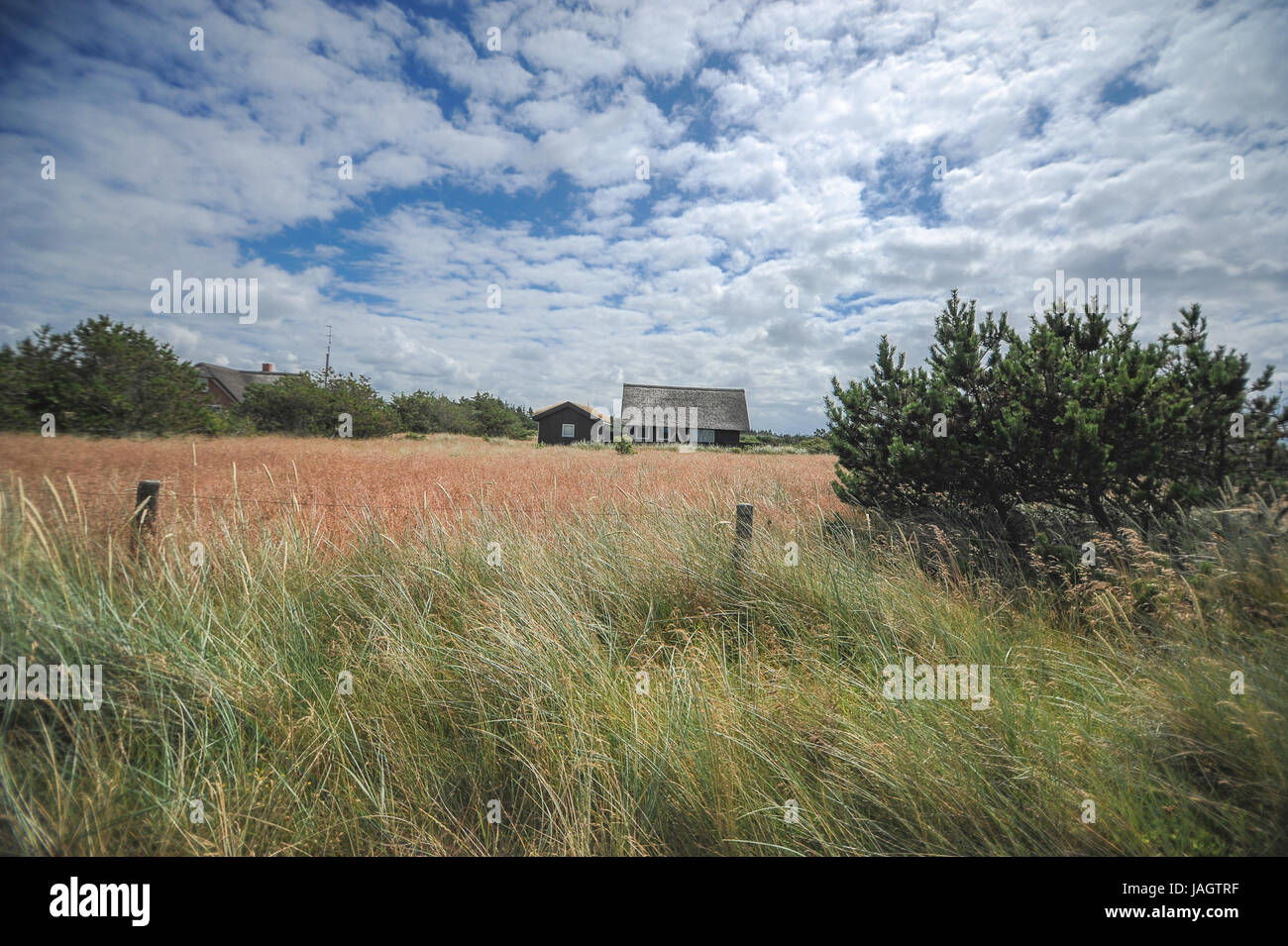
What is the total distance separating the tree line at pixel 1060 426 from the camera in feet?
14.1

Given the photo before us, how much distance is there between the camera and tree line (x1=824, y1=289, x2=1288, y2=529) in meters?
4.29

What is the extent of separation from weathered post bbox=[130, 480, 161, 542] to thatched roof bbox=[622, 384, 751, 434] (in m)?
41.1

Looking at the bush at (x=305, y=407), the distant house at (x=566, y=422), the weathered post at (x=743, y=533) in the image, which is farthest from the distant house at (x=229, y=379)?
the weathered post at (x=743, y=533)

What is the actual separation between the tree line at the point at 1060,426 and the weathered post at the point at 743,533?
8.08 ft

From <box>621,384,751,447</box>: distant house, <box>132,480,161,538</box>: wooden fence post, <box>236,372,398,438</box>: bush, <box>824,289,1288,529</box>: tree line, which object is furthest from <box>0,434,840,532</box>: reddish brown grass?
<box>621,384,751,447</box>: distant house

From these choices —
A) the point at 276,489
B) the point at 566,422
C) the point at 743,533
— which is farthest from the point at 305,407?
the point at 743,533

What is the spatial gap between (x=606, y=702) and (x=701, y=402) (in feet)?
145

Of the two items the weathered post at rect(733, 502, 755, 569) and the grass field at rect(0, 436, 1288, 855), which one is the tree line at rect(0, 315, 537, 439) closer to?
the grass field at rect(0, 436, 1288, 855)

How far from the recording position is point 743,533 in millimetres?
4191

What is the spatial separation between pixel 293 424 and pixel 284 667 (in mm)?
30621

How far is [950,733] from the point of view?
Result: 2.14m

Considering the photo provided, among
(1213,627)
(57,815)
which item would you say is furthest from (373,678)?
(1213,627)

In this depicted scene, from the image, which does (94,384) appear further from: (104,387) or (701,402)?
(701,402)
